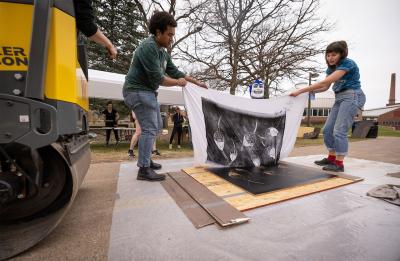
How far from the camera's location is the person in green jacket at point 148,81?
7.22ft

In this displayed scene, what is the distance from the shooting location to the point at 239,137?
3.01 meters

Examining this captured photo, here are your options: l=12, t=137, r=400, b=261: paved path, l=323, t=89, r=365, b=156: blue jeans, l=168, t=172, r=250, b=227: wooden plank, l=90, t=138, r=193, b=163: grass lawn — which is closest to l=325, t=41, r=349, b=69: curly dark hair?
l=323, t=89, r=365, b=156: blue jeans

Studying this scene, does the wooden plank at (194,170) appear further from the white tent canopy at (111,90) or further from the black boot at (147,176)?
the white tent canopy at (111,90)

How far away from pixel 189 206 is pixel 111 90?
18.6ft

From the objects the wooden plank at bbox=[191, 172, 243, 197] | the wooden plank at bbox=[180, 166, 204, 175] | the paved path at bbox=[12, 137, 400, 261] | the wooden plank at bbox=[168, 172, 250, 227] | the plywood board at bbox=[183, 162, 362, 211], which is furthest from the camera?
the wooden plank at bbox=[180, 166, 204, 175]

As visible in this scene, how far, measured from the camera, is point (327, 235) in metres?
1.26

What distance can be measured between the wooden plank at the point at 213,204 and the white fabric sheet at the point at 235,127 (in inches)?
28.4

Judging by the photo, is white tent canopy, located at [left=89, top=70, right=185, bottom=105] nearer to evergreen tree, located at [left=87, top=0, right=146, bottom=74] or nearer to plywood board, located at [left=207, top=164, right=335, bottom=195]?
plywood board, located at [left=207, top=164, right=335, bottom=195]

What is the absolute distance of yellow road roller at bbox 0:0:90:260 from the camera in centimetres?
99

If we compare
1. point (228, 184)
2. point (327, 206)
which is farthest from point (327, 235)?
point (228, 184)

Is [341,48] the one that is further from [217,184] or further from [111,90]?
[111,90]

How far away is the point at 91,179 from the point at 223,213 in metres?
1.95

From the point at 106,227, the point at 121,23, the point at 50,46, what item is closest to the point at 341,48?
the point at 50,46

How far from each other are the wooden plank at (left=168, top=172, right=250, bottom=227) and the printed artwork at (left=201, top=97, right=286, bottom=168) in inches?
30.7
